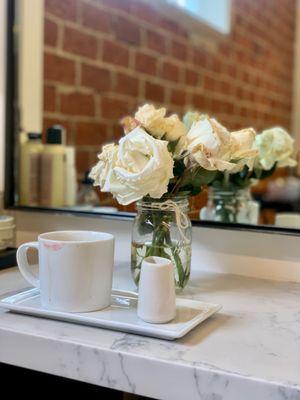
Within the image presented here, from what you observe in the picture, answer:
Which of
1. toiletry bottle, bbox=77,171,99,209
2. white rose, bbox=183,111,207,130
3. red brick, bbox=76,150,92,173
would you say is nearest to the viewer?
white rose, bbox=183,111,207,130

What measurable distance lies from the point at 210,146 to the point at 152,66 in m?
0.83

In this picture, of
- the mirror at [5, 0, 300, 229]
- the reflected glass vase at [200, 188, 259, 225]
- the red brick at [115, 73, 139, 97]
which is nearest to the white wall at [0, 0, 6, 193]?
the mirror at [5, 0, 300, 229]

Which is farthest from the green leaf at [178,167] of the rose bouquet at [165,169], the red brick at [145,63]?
the red brick at [145,63]

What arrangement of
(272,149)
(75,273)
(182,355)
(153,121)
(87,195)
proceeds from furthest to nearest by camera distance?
1. (87,195)
2. (272,149)
3. (153,121)
4. (75,273)
5. (182,355)

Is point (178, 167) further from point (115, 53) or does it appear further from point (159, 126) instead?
point (115, 53)

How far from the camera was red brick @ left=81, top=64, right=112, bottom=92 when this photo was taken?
1.35 metres

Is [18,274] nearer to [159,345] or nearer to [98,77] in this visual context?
[159,345]

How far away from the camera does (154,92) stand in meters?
1.47

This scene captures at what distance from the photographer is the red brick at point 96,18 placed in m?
1.34

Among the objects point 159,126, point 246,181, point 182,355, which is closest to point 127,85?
point 246,181

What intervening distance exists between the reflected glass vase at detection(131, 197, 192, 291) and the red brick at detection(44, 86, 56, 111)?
56cm

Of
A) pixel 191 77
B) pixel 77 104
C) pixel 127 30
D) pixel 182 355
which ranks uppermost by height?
pixel 127 30

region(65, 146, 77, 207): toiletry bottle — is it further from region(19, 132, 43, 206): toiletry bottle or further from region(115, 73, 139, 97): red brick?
region(115, 73, 139, 97): red brick

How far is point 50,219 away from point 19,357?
1.64 ft
